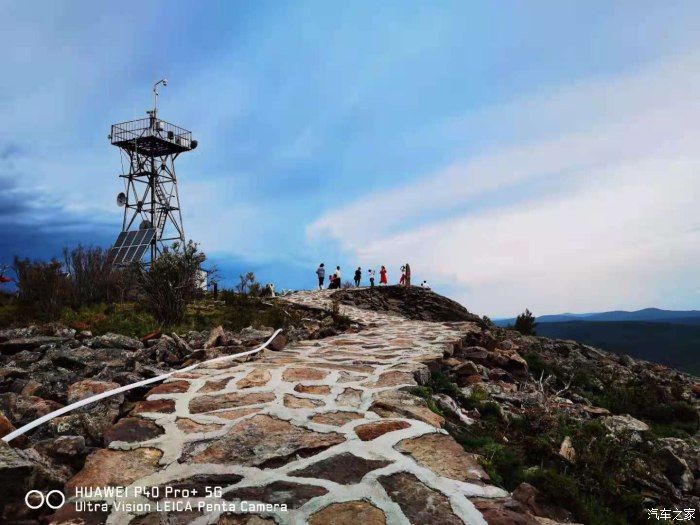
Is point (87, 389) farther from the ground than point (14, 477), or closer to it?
farther from the ground

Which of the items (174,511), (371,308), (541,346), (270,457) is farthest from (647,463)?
(371,308)

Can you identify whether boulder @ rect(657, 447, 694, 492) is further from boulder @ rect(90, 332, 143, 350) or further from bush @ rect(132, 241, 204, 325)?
bush @ rect(132, 241, 204, 325)

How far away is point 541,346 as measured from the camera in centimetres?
1453

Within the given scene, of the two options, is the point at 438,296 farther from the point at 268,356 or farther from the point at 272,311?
the point at 268,356

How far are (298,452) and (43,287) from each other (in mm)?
11466

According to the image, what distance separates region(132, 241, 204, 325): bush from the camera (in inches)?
444

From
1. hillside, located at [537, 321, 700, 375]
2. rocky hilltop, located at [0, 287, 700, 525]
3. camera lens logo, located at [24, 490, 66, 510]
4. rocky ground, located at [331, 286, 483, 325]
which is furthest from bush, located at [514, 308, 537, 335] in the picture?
hillside, located at [537, 321, 700, 375]

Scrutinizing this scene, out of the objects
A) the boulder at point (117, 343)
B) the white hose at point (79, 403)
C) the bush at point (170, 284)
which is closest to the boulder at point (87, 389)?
the white hose at point (79, 403)

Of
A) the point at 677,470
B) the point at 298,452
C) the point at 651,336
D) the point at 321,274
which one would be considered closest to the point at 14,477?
the point at 298,452

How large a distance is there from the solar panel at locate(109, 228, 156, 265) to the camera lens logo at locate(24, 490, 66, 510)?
2553 centimetres

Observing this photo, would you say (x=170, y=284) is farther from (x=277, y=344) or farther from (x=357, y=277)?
(x=357, y=277)

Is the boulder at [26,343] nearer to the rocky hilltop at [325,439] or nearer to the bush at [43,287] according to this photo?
the rocky hilltop at [325,439]

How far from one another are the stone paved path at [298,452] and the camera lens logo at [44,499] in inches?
5.2

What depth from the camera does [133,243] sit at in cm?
2862
